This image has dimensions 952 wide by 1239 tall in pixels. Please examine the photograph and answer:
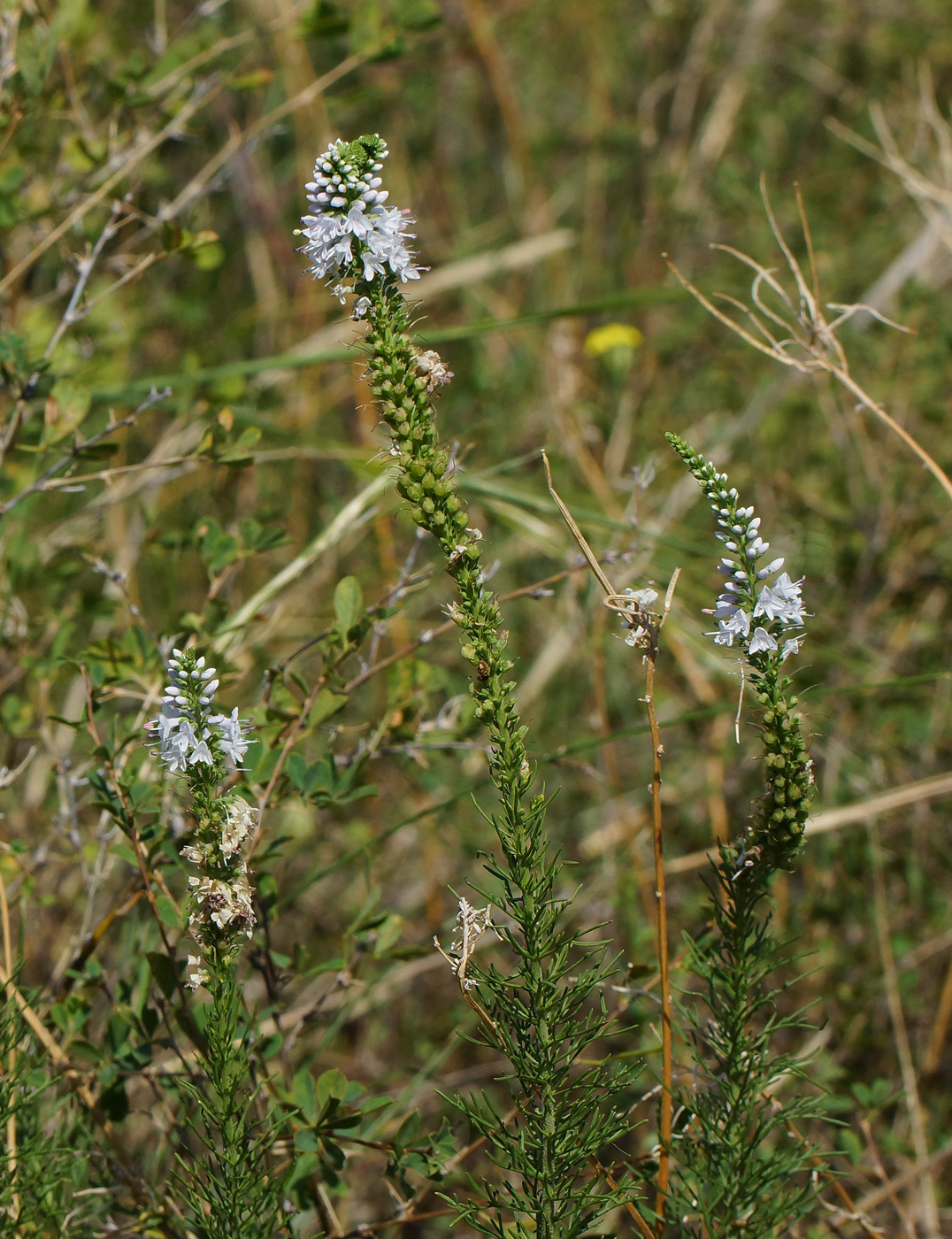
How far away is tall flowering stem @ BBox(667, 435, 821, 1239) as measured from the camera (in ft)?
4.02

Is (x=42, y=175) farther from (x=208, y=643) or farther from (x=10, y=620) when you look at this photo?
(x=208, y=643)

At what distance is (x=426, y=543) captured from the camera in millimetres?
3250

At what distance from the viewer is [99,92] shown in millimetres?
2967

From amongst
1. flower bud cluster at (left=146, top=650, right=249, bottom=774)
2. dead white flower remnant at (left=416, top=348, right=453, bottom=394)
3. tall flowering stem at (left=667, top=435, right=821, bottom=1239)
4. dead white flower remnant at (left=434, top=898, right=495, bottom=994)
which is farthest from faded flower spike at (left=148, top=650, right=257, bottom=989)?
tall flowering stem at (left=667, top=435, right=821, bottom=1239)

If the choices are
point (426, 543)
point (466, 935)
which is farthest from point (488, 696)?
point (426, 543)

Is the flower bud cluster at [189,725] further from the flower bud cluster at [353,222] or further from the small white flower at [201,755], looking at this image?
the flower bud cluster at [353,222]

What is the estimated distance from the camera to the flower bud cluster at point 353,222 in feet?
3.84

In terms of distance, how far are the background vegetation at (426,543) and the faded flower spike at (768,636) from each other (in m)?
0.31

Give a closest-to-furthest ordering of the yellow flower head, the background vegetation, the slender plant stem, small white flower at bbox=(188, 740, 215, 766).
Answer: small white flower at bbox=(188, 740, 215, 766)
the slender plant stem
the background vegetation
the yellow flower head

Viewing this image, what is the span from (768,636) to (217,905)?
0.68 metres

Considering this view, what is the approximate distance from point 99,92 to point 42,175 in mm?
446

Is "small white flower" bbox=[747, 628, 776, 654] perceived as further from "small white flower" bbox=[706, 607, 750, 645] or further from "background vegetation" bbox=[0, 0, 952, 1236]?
"background vegetation" bbox=[0, 0, 952, 1236]

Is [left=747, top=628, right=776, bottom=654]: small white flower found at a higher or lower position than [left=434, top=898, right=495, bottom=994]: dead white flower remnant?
higher

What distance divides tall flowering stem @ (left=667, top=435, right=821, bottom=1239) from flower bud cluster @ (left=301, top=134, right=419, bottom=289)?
0.38 meters
